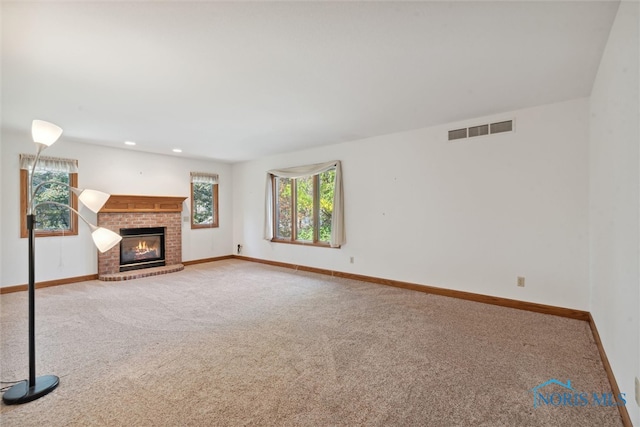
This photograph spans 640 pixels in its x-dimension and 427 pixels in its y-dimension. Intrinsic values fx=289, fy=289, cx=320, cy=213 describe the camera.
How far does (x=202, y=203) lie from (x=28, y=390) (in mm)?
5250

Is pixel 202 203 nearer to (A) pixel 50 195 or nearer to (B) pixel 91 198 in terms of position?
(A) pixel 50 195

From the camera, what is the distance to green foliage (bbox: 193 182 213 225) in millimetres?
6781

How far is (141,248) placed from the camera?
588 cm

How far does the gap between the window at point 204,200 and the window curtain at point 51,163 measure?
214 centimetres

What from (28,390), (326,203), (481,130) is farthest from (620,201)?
(326,203)

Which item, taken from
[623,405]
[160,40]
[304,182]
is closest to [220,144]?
[304,182]

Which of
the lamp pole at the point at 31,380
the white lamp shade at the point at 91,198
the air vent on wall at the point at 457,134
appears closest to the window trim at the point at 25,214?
the lamp pole at the point at 31,380

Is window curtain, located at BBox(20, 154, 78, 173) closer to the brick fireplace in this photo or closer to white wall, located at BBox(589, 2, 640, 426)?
the brick fireplace

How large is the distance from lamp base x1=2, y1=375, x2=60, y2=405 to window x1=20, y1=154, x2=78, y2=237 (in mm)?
3567

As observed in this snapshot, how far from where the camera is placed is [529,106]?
3432mm

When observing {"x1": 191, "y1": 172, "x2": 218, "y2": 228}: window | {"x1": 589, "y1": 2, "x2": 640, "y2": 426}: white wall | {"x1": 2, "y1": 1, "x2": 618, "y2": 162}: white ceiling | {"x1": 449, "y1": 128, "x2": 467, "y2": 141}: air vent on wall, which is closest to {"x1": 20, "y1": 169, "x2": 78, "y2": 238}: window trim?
{"x1": 2, "y1": 1, "x2": 618, "y2": 162}: white ceiling

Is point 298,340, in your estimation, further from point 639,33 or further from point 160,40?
point 639,33

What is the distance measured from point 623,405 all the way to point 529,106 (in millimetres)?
3038

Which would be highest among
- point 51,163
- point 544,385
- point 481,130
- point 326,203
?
point 481,130
